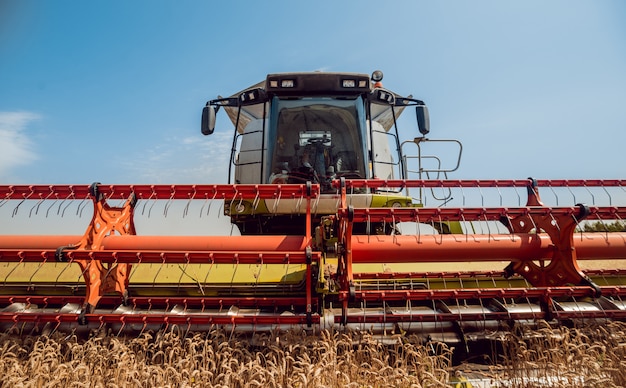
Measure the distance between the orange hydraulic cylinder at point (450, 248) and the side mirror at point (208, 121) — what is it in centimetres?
272

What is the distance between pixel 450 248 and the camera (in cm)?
265

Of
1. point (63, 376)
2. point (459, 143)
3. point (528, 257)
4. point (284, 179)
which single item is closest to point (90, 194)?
point (63, 376)

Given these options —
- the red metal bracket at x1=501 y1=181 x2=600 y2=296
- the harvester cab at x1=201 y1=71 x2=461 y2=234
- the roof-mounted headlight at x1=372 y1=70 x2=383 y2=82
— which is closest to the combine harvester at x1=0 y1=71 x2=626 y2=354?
the red metal bracket at x1=501 y1=181 x2=600 y2=296

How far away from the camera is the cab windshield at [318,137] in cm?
459

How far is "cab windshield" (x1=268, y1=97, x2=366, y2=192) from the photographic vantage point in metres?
4.59

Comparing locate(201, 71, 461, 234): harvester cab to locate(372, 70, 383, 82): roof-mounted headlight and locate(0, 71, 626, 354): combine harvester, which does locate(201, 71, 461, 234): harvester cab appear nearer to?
locate(372, 70, 383, 82): roof-mounted headlight

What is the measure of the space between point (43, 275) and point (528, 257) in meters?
4.64

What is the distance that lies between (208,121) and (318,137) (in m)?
1.44

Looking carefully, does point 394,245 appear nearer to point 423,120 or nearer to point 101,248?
point 101,248

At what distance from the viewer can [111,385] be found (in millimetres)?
1899

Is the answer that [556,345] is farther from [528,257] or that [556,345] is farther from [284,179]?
[284,179]

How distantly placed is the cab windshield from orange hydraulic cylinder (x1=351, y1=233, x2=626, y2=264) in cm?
198

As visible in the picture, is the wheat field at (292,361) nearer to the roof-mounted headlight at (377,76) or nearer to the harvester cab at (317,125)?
the harvester cab at (317,125)

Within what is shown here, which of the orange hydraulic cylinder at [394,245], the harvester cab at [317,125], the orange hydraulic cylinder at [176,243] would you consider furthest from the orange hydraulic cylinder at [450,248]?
the harvester cab at [317,125]
